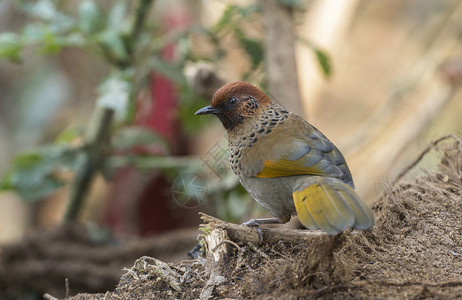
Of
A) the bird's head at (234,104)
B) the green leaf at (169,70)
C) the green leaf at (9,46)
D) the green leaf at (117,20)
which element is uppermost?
the green leaf at (117,20)

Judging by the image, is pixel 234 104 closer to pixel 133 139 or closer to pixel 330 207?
pixel 330 207

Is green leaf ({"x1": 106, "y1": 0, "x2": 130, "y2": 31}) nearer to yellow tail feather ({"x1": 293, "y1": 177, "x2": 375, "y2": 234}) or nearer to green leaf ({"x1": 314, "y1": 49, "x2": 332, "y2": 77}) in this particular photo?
green leaf ({"x1": 314, "y1": 49, "x2": 332, "y2": 77})

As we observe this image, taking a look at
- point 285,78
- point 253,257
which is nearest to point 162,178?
point 285,78

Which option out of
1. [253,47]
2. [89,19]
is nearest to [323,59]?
[253,47]

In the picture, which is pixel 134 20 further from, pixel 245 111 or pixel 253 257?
pixel 253 257

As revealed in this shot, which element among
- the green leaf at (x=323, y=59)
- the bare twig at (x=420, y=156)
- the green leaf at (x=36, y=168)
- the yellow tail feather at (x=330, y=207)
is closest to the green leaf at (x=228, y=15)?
the green leaf at (x=323, y=59)

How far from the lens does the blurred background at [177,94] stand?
14.0 ft

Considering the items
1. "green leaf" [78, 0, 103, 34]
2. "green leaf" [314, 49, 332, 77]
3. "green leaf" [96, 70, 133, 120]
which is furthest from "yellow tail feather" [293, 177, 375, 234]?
"green leaf" [78, 0, 103, 34]

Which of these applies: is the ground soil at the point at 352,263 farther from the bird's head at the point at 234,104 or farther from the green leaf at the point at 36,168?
the green leaf at the point at 36,168

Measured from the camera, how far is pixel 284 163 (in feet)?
8.81

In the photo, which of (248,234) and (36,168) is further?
(36,168)

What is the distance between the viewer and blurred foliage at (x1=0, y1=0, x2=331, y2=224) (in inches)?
169

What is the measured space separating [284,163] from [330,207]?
469 millimetres

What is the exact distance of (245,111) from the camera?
3037 millimetres
